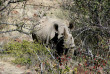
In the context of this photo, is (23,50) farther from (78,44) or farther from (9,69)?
(78,44)

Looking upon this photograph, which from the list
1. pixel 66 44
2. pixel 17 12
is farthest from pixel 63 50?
pixel 17 12

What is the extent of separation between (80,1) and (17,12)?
4796 mm

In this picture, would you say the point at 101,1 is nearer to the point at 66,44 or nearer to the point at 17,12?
the point at 66,44

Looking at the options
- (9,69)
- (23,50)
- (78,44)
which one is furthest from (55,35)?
(9,69)

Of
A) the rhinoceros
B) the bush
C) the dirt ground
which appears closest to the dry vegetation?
the bush

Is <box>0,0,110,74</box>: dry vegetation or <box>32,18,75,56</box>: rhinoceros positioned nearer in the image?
<box>0,0,110,74</box>: dry vegetation

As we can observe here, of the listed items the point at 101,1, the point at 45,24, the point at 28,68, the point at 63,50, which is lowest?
the point at 28,68

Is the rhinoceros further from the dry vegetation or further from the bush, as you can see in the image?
the bush

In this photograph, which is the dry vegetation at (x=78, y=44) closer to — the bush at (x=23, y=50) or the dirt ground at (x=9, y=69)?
the bush at (x=23, y=50)

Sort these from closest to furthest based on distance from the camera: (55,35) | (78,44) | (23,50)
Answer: (23,50) → (55,35) → (78,44)

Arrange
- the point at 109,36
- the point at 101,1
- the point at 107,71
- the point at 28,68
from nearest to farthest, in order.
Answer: the point at 107,71
the point at 28,68
the point at 109,36
the point at 101,1

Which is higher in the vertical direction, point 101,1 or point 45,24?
point 101,1

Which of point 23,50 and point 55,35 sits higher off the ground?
point 55,35

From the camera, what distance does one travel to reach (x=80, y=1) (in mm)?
9141
